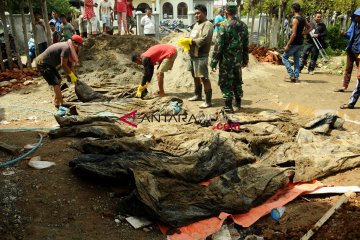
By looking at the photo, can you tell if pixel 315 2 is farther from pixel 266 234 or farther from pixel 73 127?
pixel 266 234

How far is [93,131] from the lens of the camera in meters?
4.76

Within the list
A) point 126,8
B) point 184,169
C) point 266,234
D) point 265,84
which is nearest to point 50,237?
point 184,169

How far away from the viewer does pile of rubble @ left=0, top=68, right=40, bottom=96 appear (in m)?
→ 8.16

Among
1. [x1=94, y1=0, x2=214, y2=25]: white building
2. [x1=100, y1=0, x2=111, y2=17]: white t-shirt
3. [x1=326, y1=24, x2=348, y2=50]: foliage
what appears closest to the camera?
[x1=100, y1=0, x2=111, y2=17]: white t-shirt

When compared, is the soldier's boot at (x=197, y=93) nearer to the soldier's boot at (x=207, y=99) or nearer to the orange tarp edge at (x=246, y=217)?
the soldier's boot at (x=207, y=99)

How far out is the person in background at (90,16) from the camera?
10415 mm

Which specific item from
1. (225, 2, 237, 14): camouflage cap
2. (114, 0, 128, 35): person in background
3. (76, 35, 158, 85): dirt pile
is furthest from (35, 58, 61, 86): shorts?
(114, 0, 128, 35): person in background

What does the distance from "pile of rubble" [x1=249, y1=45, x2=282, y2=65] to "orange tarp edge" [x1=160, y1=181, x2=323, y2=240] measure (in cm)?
826

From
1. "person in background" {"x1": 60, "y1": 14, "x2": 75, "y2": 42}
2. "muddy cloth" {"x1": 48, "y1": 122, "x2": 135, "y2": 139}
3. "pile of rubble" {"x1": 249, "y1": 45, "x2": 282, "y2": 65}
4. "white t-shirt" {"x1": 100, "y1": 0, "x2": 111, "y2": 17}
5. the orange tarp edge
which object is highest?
"white t-shirt" {"x1": 100, "y1": 0, "x2": 111, "y2": 17}

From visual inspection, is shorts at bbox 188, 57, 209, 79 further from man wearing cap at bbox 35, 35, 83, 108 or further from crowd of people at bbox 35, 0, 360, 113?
man wearing cap at bbox 35, 35, 83, 108

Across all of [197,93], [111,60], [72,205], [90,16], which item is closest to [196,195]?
[72,205]

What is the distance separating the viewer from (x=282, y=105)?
682cm

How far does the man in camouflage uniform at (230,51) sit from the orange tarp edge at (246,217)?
2.73 metres

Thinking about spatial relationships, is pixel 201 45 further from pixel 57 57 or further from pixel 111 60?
pixel 111 60
